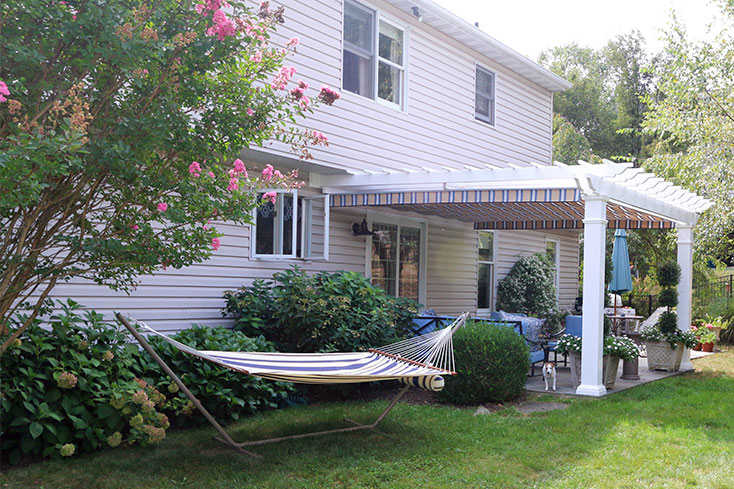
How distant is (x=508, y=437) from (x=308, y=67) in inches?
204

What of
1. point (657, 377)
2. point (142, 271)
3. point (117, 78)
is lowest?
point (657, 377)

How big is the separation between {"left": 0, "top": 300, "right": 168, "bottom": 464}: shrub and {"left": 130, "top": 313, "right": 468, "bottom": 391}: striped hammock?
512 millimetres

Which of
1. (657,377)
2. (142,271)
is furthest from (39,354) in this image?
(657,377)

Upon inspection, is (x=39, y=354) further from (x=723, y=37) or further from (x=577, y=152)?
(x=577, y=152)

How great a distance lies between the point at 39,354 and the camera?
5.20 m

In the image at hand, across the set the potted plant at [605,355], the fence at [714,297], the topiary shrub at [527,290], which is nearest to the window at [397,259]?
the topiary shrub at [527,290]

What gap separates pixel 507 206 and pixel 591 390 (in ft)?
9.45

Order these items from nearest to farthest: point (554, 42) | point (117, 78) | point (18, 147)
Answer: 1. point (18, 147)
2. point (117, 78)
3. point (554, 42)

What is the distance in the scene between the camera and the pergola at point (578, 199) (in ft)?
25.1

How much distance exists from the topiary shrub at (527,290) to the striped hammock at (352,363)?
6319 mm

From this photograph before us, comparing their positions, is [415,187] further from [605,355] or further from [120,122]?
[120,122]

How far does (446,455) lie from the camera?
5484 mm

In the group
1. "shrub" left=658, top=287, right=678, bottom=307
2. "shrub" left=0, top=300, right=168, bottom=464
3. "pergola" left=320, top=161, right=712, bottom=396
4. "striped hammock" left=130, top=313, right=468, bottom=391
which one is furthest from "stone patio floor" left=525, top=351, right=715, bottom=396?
"shrub" left=0, top=300, right=168, bottom=464

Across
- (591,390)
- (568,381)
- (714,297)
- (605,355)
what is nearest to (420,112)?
(568,381)
